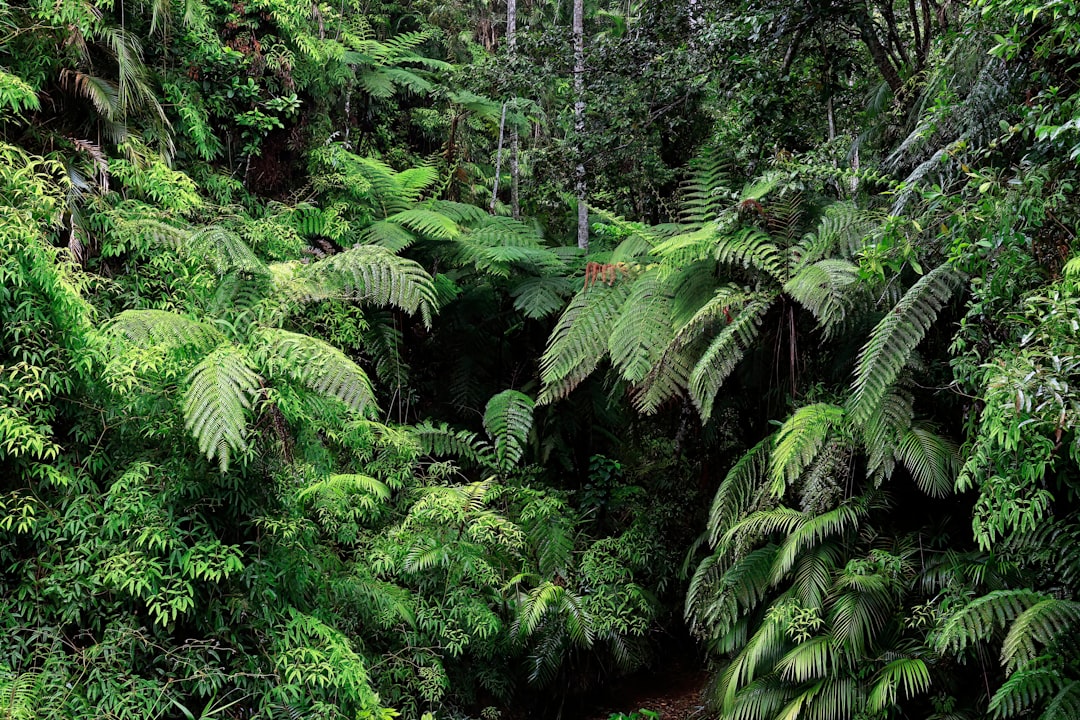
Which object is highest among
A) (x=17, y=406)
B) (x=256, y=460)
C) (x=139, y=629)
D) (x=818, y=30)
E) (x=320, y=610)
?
(x=818, y=30)

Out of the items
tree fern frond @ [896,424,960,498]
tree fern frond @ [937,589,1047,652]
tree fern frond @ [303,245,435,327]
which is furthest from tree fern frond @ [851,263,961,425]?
tree fern frond @ [303,245,435,327]

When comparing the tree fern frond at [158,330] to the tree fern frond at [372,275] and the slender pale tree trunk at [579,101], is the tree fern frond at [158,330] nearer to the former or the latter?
the tree fern frond at [372,275]

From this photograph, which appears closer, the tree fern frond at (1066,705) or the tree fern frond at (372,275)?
the tree fern frond at (1066,705)

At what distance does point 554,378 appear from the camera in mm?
4910

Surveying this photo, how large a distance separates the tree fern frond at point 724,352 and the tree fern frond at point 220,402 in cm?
218

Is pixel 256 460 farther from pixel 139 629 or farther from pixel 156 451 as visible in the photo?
pixel 139 629

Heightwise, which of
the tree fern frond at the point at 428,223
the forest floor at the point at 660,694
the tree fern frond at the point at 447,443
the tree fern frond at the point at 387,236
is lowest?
the forest floor at the point at 660,694

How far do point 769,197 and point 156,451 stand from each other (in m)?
3.45

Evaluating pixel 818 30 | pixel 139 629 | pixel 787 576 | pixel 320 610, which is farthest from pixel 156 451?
pixel 818 30

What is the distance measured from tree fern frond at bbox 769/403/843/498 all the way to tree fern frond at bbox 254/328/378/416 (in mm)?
1898

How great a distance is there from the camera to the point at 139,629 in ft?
9.64

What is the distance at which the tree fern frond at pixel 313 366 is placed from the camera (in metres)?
3.20

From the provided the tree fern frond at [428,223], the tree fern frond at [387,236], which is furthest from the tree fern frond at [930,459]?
the tree fern frond at [387,236]

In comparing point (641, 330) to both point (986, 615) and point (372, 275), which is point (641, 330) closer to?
point (372, 275)
